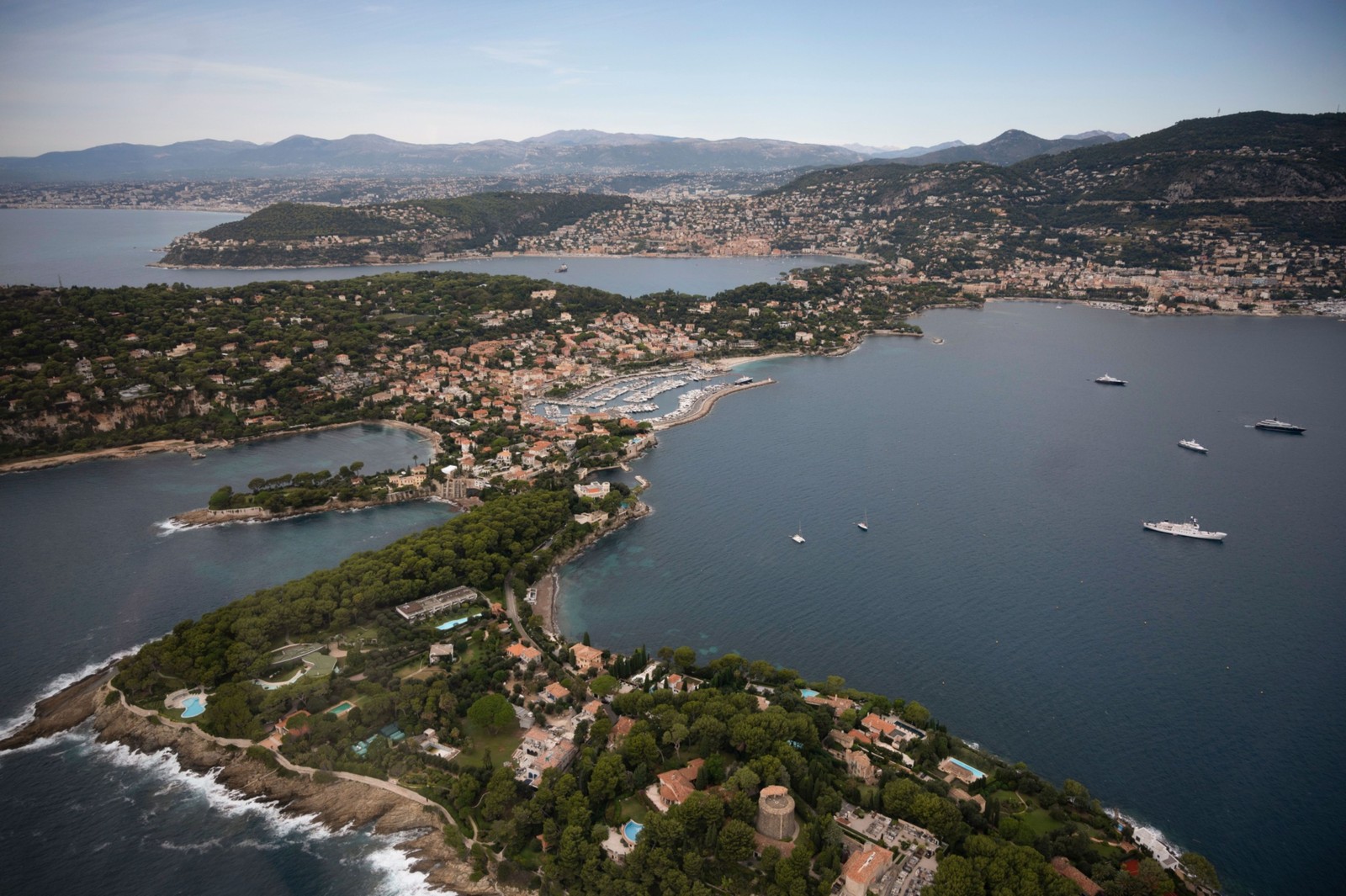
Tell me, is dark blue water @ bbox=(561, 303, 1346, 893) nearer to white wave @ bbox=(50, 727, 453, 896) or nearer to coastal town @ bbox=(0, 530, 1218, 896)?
coastal town @ bbox=(0, 530, 1218, 896)

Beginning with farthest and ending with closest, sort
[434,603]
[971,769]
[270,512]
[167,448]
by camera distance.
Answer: [167,448]
[270,512]
[434,603]
[971,769]

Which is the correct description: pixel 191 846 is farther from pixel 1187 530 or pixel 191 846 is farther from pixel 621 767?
pixel 1187 530

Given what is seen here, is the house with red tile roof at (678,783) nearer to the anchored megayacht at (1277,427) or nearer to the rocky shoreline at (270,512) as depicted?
the rocky shoreline at (270,512)

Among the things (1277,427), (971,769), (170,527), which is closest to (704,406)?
(170,527)

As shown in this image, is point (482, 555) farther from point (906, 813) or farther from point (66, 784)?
point (906, 813)

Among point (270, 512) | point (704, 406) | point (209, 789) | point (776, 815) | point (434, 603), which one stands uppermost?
point (704, 406)

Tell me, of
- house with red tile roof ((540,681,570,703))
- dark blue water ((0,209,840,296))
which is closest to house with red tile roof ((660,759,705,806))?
house with red tile roof ((540,681,570,703))
